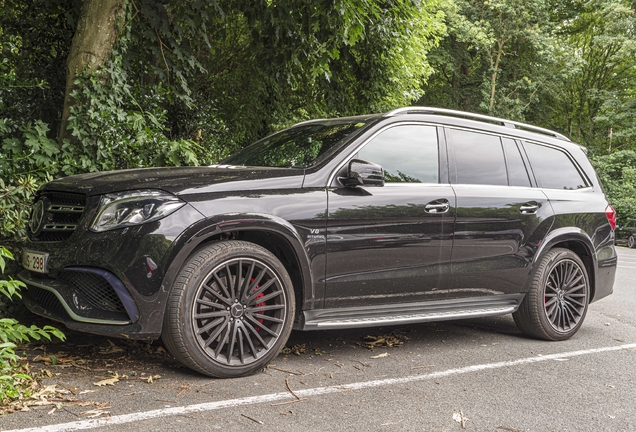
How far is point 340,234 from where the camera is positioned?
15.4ft

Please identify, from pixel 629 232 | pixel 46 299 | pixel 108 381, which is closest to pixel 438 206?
pixel 108 381

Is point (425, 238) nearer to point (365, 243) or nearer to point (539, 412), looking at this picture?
point (365, 243)

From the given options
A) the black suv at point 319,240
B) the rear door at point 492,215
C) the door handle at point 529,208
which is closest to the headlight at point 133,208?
the black suv at point 319,240

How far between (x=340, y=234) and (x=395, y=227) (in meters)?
0.49

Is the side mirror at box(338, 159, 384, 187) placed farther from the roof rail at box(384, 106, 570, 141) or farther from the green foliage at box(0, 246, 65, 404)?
the green foliage at box(0, 246, 65, 404)

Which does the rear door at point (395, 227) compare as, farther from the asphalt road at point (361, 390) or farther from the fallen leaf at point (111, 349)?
the fallen leaf at point (111, 349)

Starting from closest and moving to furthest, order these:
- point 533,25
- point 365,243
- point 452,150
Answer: point 365,243 → point 452,150 → point 533,25

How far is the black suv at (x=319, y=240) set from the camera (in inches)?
161

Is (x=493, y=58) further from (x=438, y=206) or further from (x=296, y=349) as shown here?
(x=296, y=349)

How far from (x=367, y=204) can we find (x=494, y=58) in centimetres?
3183

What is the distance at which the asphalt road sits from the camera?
11.8 feet

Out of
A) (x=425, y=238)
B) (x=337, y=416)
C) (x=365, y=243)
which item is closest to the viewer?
(x=337, y=416)

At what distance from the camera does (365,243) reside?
4801 mm

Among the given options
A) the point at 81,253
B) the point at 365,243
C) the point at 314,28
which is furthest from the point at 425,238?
the point at 314,28
